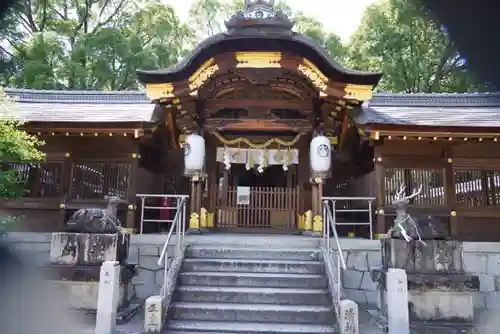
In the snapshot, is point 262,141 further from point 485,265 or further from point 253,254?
point 485,265

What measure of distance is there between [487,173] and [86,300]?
28.1 ft

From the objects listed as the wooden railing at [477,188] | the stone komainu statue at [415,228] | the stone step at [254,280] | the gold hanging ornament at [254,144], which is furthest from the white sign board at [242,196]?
the wooden railing at [477,188]

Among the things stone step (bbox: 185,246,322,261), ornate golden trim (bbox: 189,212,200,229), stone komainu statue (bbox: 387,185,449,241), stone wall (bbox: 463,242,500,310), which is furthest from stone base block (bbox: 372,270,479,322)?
ornate golden trim (bbox: 189,212,200,229)

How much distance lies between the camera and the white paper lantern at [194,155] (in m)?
9.07

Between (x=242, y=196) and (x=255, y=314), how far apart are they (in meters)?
4.60

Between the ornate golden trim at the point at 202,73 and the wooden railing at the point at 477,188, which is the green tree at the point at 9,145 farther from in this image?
the wooden railing at the point at 477,188

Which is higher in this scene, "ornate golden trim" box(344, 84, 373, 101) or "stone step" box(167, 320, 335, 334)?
"ornate golden trim" box(344, 84, 373, 101)

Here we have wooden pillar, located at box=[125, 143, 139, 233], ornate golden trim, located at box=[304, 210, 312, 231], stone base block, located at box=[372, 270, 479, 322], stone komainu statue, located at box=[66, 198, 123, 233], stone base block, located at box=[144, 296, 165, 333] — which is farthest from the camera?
ornate golden trim, located at box=[304, 210, 312, 231]

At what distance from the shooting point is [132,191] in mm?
9023

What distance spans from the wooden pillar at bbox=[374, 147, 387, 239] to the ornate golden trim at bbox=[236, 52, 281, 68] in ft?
9.85

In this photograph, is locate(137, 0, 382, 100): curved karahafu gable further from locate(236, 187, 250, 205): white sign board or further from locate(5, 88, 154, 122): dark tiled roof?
locate(236, 187, 250, 205): white sign board

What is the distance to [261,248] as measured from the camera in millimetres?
7465

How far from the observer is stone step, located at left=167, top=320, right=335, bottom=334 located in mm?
5418

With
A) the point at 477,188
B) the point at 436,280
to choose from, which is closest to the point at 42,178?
the point at 436,280
